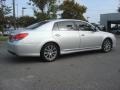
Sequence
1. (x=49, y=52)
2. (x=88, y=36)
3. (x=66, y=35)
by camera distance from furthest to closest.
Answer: (x=88, y=36), (x=66, y=35), (x=49, y=52)

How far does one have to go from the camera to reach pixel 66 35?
8.70m

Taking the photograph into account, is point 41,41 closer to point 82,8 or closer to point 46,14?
point 46,14

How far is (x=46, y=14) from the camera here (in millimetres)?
29219

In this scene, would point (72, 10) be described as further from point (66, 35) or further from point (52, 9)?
point (66, 35)

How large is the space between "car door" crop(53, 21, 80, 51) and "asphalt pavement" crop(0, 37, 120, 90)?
1.56ft

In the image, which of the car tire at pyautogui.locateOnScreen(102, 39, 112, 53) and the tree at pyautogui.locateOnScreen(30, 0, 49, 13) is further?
the tree at pyautogui.locateOnScreen(30, 0, 49, 13)

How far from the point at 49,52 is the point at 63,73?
188 centimetres

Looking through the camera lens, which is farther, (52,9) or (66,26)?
(52,9)

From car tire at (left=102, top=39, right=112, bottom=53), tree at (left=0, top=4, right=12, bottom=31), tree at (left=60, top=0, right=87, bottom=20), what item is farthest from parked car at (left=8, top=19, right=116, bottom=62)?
A: tree at (left=60, top=0, right=87, bottom=20)

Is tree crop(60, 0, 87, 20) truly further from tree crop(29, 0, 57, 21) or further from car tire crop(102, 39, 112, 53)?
car tire crop(102, 39, 112, 53)

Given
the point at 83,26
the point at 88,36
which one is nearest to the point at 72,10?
the point at 83,26

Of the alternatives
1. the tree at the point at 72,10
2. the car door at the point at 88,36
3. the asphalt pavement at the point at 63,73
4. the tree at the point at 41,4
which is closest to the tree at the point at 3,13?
the tree at the point at 41,4

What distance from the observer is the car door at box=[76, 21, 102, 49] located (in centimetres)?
925

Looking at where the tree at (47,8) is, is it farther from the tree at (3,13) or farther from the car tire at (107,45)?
the car tire at (107,45)
